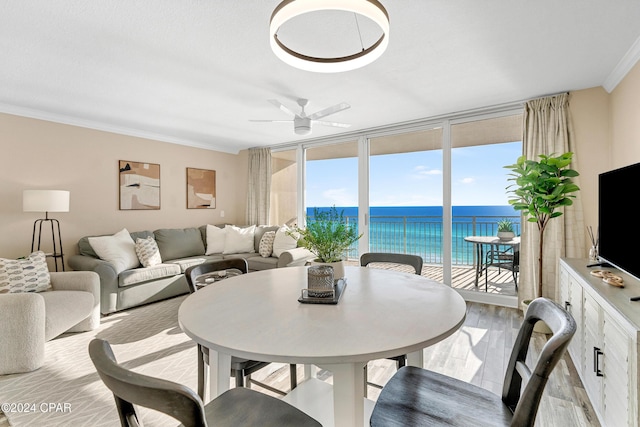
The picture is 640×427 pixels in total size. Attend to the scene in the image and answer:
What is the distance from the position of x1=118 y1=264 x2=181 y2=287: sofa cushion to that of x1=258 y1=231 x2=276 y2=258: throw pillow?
123cm

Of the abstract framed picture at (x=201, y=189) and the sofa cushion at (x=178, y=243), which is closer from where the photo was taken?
the sofa cushion at (x=178, y=243)

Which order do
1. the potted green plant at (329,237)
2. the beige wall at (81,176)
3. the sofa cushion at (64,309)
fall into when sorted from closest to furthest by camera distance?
the potted green plant at (329,237) < the sofa cushion at (64,309) < the beige wall at (81,176)

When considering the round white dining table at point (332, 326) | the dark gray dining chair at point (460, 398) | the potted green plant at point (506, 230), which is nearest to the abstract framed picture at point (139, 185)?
the round white dining table at point (332, 326)

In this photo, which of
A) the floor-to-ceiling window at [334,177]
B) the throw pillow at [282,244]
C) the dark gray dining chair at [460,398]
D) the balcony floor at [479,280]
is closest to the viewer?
the dark gray dining chair at [460,398]

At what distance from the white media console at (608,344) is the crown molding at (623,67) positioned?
166 centimetres

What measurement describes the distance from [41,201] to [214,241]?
2.22 m

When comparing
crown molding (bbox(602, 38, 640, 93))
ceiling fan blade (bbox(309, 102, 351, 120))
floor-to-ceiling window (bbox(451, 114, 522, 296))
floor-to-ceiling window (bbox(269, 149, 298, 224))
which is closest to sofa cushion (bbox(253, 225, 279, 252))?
floor-to-ceiling window (bbox(269, 149, 298, 224))

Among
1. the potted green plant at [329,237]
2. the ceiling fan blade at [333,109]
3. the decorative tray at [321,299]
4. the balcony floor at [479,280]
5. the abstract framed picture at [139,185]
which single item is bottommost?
the balcony floor at [479,280]

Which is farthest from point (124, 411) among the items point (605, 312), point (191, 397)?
point (605, 312)

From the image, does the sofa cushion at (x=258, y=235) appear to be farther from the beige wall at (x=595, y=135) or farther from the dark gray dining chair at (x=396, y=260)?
the beige wall at (x=595, y=135)

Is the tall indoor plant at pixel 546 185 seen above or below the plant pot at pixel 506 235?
above

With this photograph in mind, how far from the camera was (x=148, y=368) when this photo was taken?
2326mm

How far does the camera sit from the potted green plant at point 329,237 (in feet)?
4.88

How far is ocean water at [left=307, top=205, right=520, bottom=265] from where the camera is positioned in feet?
14.0
